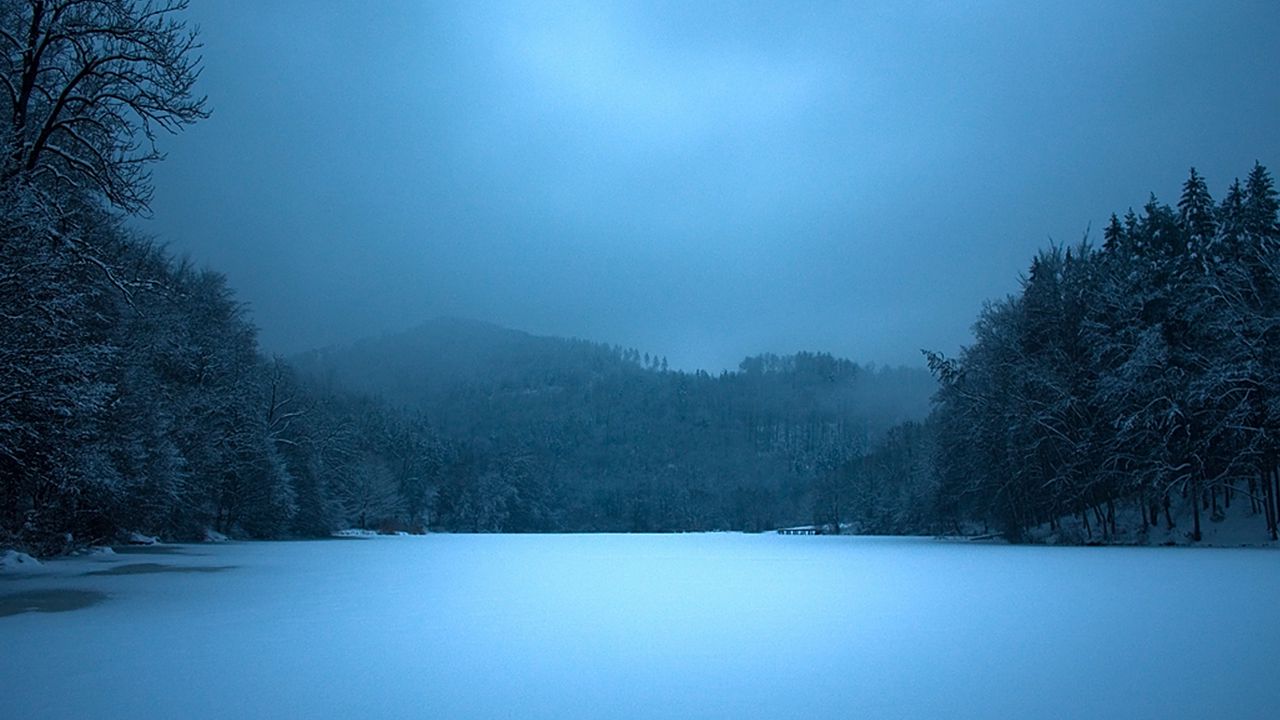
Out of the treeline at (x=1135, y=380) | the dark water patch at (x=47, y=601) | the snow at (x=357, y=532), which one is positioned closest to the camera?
the dark water patch at (x=47, y=601)

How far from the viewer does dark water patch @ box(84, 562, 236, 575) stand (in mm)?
17297

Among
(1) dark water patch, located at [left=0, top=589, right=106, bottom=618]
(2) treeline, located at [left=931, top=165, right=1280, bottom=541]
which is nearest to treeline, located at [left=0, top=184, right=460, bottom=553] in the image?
(1) dark water patch, located at [left=0, top=589, right=106, bottom=618]

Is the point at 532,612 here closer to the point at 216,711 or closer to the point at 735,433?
the point at 216,711

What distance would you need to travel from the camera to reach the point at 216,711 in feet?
16.7

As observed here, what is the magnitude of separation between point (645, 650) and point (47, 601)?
930cm

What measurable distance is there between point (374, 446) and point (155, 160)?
80.0 meters

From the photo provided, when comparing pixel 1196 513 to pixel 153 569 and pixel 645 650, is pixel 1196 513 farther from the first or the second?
pixel 153 569

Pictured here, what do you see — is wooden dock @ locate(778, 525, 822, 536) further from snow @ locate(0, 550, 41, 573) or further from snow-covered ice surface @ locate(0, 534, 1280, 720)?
snow @ locate(0, 550, 41, 573)

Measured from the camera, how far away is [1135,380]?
2992cm

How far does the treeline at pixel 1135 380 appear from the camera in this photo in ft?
92.2

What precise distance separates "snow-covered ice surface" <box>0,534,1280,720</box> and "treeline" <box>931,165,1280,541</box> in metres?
17.0

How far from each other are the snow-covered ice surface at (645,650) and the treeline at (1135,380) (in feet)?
55.7

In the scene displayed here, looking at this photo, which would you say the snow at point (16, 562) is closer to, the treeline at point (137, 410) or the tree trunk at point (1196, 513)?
the treeline at point (137, 410)

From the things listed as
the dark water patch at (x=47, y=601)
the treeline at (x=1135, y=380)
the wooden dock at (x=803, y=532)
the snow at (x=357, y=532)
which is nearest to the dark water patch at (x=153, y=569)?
the dark water patch at (x=47, y=601)
